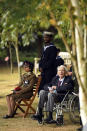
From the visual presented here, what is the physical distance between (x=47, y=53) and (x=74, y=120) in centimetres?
158

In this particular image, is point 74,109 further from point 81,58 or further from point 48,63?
point 81,58

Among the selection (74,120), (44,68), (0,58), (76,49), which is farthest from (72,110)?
(0,58)

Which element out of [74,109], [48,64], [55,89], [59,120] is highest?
[48,64]

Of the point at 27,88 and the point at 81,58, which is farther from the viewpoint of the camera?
the point at 27,88

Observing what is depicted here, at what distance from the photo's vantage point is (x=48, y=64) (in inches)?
366

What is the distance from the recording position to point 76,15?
4.25m

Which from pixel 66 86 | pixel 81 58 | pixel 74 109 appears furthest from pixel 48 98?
pixel 81 58

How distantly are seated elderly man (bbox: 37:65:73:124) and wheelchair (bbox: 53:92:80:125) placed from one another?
12cm

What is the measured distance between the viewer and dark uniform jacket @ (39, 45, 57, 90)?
9.25m

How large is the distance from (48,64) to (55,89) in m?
0.90

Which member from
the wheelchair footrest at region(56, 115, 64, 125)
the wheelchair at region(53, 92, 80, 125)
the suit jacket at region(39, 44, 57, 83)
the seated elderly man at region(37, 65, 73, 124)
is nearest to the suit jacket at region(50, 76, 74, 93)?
the seated elderly man at region(37, 65, 73, 124)

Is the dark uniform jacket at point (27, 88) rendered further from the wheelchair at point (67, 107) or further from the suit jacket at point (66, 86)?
the suit jacket at point (66, 86)

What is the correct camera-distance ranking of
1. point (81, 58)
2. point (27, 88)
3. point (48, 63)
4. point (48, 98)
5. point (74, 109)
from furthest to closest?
1. point (27, 88)
2. point (48, 63)
3. point (74, 109)
4. point (48, 98)
5. point (81, 58)

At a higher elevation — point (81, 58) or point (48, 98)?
point (48, 98)
